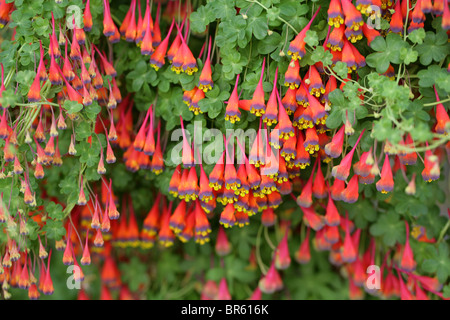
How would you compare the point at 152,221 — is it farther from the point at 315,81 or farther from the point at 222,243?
the point at 315,81

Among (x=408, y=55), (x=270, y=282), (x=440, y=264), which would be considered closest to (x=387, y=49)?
(x=408, y=55)

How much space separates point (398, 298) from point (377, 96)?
0.62 meters

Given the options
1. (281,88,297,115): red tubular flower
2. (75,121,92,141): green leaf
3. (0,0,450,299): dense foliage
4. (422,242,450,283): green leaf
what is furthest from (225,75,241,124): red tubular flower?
(422,242,450,283): green leaf

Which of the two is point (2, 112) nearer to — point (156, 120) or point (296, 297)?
point (156, 120)

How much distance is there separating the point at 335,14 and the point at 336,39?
0.05 metres

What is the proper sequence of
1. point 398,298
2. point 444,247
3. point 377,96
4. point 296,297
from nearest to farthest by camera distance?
point 377,96, point 444,247, point 398,298, point 296,297

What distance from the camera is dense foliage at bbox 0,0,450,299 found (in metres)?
1.02

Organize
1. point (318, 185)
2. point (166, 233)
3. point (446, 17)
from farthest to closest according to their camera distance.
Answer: point (166, 233)
point (318, 185)
point (446, 17)

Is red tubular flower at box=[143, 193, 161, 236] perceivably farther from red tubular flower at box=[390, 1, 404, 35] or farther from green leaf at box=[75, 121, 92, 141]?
red tubular flower at box=[390, 1, 404, 35]

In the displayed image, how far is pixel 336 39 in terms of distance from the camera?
3.30 ft

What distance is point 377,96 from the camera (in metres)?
1.03

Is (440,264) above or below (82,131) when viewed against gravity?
below

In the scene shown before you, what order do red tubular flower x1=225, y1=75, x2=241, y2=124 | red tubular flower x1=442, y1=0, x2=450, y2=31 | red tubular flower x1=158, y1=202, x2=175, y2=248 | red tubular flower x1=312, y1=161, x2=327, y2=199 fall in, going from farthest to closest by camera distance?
red tubular flower x1=158, y1=202, x2=175, y2=248 < red tubular flower x1=312, y1=161, x2=327, y2=199 < red tubular flower x1=225, y1=75, x2=241, y2=124 < red tubular flower x1=442, y1=0, x2=450, y2=31
